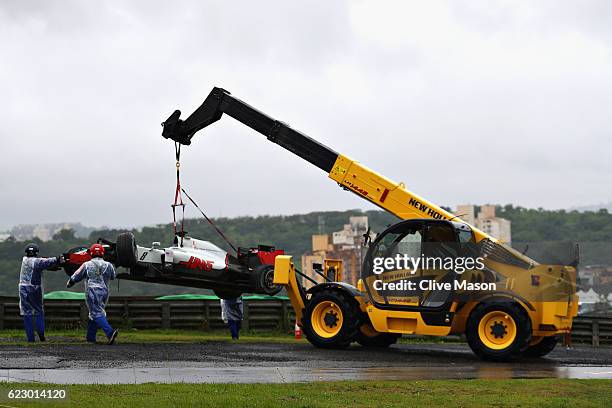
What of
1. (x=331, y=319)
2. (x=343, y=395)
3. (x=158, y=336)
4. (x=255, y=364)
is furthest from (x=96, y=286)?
(x=343, y=395)

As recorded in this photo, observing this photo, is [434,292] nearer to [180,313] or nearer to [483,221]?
[180,313]

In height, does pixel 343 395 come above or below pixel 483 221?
below

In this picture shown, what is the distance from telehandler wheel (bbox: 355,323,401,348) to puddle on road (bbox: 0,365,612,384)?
3.38 metres

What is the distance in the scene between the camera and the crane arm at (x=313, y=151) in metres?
19.9

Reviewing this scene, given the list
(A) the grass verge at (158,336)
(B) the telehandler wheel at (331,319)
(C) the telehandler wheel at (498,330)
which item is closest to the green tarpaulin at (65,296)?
(A) the grass verge at (158,336)

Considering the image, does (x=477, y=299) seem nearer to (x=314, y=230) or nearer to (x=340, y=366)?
(x=340, y=366)

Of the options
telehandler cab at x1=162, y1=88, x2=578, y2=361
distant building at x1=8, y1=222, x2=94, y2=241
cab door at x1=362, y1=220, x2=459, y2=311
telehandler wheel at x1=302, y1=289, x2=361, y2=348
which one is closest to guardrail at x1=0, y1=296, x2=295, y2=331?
telehandler cab at x1=162, y1=88, x2=578, y2=361

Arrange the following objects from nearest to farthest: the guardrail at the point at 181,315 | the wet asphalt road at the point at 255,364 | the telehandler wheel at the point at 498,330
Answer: the wet asphalt road at the point at 255,364
the telehandler wheel at the point at 498,330
the guardrail at the point at 181,315

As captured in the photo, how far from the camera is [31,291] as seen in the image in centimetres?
2011

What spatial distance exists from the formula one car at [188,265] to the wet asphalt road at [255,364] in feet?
6.03

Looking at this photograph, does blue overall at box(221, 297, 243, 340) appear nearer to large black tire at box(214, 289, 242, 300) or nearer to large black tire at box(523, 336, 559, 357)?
large black tire at box(214, 289, 242, 300)

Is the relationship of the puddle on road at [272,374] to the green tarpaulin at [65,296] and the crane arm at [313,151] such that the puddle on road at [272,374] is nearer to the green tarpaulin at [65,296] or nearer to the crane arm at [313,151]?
the crane arm at [313,151]

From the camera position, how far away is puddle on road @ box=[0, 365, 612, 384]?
13734 mm

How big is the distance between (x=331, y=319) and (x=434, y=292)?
211cm
